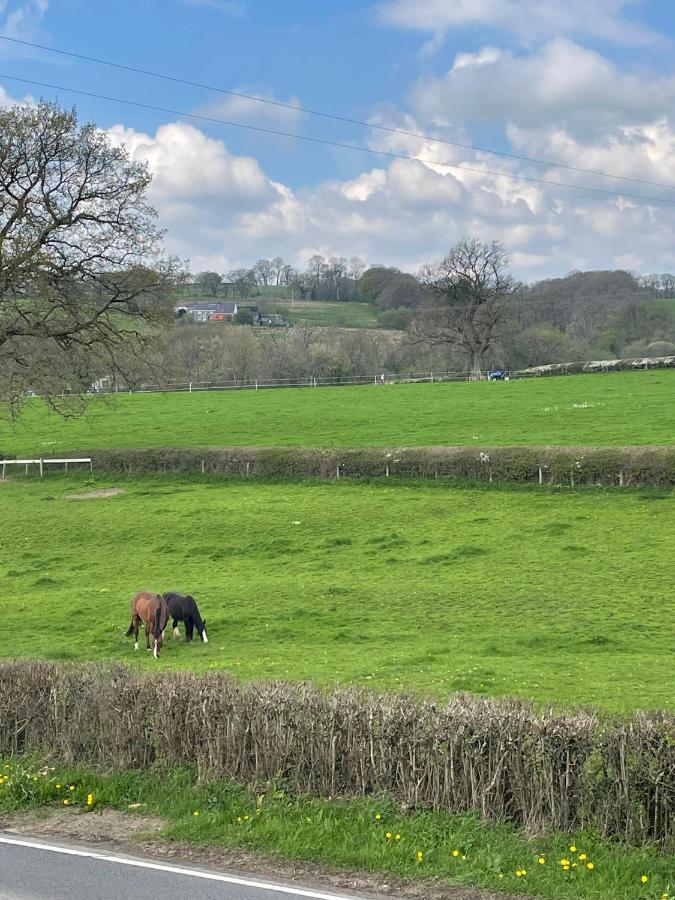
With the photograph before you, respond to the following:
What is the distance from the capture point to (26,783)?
1277 cm

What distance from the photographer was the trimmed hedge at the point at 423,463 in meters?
35.4

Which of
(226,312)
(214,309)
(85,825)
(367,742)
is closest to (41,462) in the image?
(85,825)

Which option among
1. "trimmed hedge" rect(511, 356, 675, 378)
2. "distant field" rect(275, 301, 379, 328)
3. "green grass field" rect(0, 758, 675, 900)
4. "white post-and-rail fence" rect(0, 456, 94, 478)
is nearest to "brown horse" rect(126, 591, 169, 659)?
"green grass field" rect(0, 758, 675, 900)

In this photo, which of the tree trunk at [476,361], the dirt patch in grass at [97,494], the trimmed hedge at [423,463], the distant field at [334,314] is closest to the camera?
the trimmed hedge at [423,463]

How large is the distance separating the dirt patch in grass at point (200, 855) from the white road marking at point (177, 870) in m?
0.19

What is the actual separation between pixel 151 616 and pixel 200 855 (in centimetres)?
1177

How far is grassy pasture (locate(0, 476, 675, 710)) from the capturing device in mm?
19453

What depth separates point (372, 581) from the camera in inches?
1100

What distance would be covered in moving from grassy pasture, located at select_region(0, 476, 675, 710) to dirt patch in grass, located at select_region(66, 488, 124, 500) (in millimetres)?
673

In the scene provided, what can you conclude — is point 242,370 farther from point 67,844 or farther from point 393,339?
point 67,844

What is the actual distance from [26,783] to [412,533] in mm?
21261

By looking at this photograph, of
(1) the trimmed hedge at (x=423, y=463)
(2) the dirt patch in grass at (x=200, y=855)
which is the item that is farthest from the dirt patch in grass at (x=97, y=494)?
(2) the dirt patch in grass at (x=200, y=855)

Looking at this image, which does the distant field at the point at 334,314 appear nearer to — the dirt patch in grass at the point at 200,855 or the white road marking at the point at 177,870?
the dirt patch in grass at the point at 200,855

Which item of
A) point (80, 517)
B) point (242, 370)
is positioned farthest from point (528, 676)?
point (242, 370)
